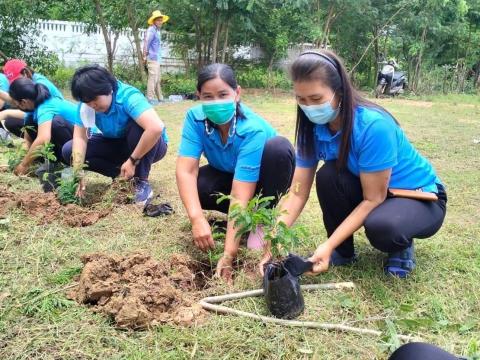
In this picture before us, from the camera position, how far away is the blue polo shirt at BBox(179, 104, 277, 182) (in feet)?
8.43

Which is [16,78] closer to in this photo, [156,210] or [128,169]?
[128,169]

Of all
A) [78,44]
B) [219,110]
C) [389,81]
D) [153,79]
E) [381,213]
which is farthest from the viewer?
[78,44]

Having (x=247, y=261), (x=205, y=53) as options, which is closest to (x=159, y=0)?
(x=205, y=53)

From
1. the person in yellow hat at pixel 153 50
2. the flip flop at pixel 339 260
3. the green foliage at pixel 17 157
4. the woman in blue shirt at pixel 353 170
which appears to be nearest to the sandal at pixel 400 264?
the woman in blue shirt at pixel 353 170

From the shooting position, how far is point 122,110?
11.5 feet

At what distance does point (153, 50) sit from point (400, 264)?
8215mm

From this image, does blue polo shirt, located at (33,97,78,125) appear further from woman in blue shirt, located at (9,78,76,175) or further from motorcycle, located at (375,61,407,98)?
motorcycle, located at (375,61,407,98)

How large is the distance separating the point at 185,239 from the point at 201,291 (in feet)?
2.00

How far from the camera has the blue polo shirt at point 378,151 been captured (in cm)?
217

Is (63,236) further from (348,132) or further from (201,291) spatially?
(348,132)

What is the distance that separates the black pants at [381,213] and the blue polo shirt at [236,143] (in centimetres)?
36

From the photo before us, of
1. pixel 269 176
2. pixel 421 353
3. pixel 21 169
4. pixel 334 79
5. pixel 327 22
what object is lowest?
pixel 21 169

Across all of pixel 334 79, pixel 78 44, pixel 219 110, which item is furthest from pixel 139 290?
pixel 78 44

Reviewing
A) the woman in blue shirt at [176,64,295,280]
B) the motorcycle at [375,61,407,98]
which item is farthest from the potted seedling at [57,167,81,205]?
the motorcycle at [375,61,407,98]
